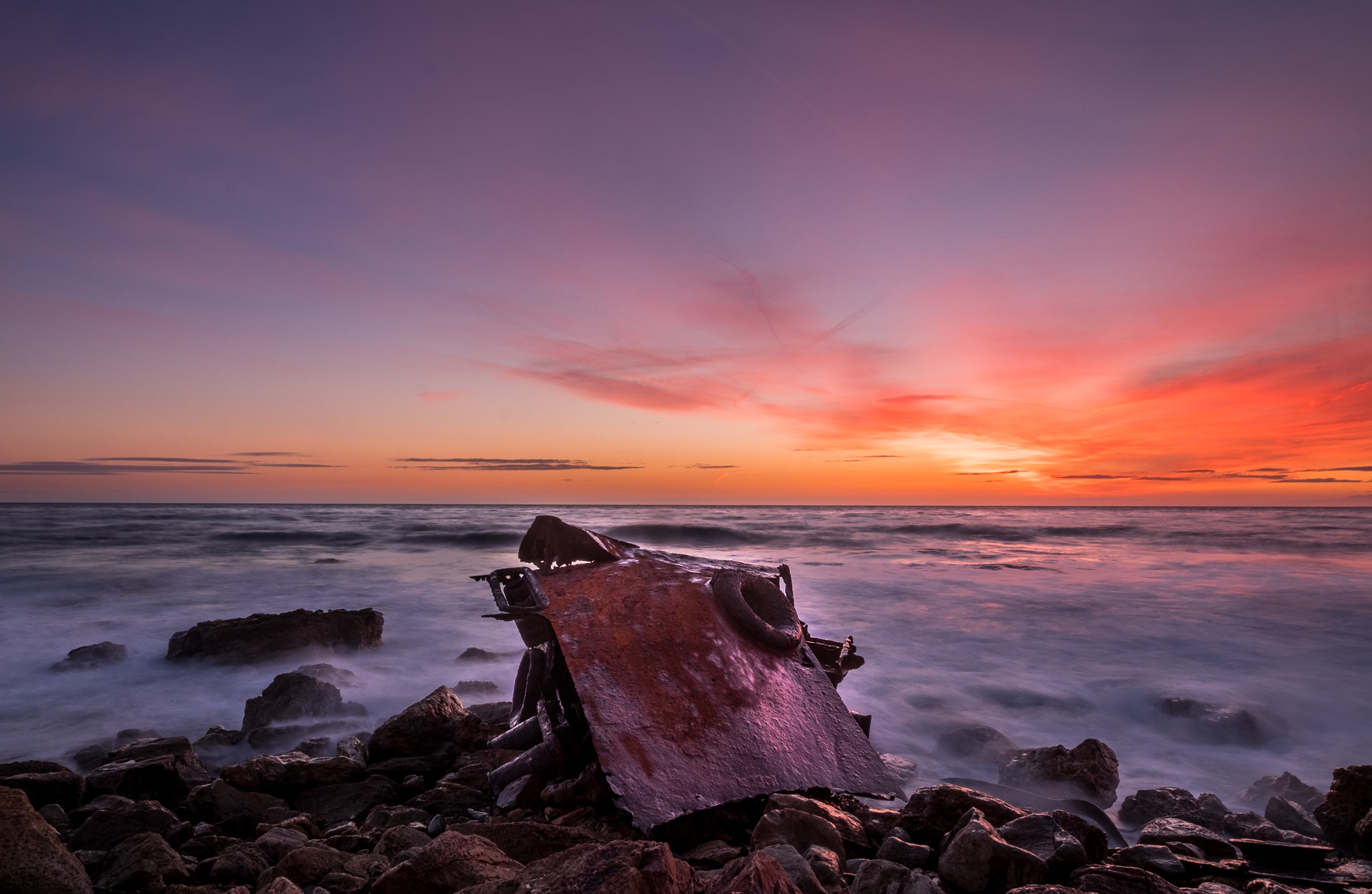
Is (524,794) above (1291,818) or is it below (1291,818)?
above

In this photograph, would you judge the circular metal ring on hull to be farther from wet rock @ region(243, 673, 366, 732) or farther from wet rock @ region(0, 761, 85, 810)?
wet rock @ region(243, 673, 366, 732)

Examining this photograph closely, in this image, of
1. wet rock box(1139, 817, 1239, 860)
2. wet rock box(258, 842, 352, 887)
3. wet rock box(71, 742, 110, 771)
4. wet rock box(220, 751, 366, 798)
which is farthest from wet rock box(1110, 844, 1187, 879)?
wet rock box(71, 742, 110, 771)

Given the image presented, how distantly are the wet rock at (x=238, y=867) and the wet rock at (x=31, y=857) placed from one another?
1.58ft

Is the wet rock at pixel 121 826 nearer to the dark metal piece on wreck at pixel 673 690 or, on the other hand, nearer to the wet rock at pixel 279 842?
the wet rock at pixel 279 842

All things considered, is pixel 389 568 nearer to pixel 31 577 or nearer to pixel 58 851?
pixel 31 577

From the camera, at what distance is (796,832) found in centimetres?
287

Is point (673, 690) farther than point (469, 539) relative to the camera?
No

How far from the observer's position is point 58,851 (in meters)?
2.54

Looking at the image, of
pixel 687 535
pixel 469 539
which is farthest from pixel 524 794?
pixel 687 535

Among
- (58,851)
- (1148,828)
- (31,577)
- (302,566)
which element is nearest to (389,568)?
(302,566)

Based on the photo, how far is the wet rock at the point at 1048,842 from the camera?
2713mm

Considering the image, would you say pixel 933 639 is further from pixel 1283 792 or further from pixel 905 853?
pixel 905 853

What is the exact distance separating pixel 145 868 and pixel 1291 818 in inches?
268

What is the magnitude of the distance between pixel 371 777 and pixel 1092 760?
5325mm
